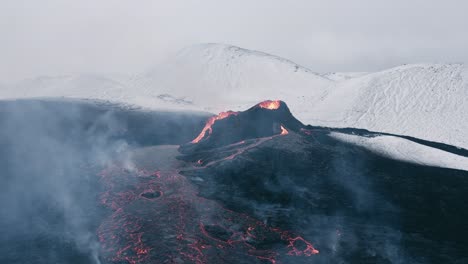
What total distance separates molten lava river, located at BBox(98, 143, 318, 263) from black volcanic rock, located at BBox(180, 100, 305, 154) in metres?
10.5

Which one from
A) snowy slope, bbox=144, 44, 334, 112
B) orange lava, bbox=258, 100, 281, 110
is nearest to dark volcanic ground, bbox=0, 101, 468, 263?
orange lava, bbox=258, 100, 281, 110

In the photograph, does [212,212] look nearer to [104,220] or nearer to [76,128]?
[104,220]

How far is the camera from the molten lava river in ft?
63.5

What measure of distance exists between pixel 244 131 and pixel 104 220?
2119cm

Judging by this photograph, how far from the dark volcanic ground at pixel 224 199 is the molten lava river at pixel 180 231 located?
0.25 ft

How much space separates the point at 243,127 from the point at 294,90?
155 ft

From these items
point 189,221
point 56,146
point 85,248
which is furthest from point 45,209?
point 56,146

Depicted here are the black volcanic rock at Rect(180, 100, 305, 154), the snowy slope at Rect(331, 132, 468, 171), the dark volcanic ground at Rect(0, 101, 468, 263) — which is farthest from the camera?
the black volcanic rock at Rect(180, 100, 305, 154)

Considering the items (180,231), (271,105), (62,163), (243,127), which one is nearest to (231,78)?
(271,105)

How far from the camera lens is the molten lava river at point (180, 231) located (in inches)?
762

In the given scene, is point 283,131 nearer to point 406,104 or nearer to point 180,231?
point 180,231

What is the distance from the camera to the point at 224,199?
27672mm

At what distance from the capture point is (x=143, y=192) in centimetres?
2880

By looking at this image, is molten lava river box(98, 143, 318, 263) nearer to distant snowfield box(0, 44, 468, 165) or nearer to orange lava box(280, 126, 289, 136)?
orange lava box(280, 126, 289, 136)
